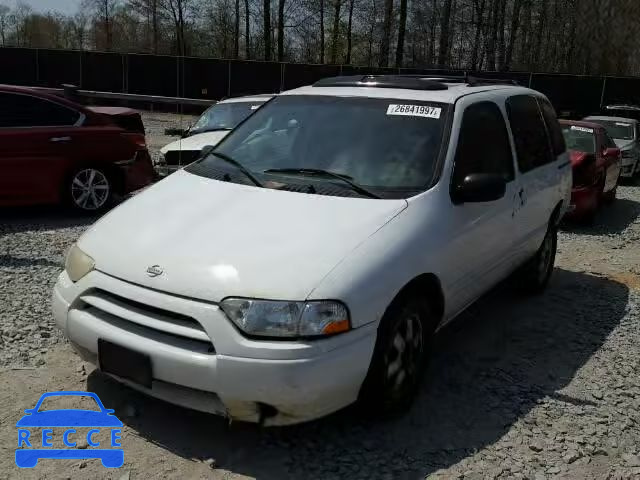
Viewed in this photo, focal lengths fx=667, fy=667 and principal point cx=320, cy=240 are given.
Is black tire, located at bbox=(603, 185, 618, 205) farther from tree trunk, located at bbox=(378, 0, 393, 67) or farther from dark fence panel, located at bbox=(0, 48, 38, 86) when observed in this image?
tree trunk, located at bbox=(378, 0, 393, 67)

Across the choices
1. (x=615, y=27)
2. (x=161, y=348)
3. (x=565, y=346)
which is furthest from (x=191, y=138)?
(x=615, y=27)

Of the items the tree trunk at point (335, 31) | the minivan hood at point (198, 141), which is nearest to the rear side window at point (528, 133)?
the minivan hood at point (198, 141)

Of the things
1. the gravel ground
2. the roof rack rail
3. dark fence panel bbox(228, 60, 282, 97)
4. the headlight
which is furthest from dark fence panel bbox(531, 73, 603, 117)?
the headlight

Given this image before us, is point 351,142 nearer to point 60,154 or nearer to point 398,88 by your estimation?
point 398,88

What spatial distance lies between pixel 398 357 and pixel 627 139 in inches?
538

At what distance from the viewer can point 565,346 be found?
487cm

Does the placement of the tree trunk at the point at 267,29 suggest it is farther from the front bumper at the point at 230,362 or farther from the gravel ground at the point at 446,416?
the front bumper at the point at 230,362

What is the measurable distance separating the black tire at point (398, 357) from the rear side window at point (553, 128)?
284cm

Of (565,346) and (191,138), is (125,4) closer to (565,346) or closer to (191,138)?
(191,138)

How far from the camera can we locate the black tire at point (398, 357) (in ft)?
10.7

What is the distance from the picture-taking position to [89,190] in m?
8.16

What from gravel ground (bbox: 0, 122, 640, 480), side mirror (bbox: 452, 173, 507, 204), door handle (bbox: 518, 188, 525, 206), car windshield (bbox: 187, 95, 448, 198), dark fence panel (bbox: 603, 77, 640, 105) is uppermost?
dark fence panel (bbox: 603, 77, 640, 105)

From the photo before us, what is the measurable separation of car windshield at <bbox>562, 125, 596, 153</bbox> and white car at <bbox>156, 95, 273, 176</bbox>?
190 inches

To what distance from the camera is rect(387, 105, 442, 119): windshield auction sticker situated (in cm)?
425
